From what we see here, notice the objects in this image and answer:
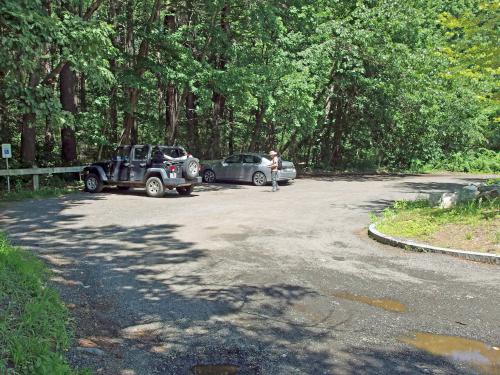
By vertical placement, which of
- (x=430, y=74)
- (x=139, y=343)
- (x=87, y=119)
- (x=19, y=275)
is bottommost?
(x=139, y=343)

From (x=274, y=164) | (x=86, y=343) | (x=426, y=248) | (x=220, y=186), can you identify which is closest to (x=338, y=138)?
(x=220, y=186)

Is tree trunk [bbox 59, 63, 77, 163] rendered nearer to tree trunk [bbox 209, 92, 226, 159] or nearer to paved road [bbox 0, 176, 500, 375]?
tree trunk [bbox 209, 92, 226, 159]

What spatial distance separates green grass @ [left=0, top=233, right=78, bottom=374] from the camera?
3.99 meters

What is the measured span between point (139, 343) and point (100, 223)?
7.42 metres

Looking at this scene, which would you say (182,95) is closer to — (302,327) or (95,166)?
(95,166)

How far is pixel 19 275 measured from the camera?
19.5 ft

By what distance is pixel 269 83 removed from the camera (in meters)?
23.9

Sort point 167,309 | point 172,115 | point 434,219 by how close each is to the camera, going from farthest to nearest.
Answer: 1. point 172,115
2. point 434,219
3. point 167,309

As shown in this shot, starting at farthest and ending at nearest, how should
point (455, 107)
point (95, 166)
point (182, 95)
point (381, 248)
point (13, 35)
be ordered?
point (455, 107)
point (182, 95)
point (95, 166)
point (13, 35)
point (381, 248)

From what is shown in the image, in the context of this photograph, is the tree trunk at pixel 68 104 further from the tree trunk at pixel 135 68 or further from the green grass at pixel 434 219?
the green grass at pixel 434 219

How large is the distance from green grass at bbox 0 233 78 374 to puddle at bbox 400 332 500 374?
10.9 feet

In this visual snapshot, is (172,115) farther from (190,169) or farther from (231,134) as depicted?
(190,169)

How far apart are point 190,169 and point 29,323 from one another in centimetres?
1318

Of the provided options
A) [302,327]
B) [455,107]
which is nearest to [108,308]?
[302,327]
